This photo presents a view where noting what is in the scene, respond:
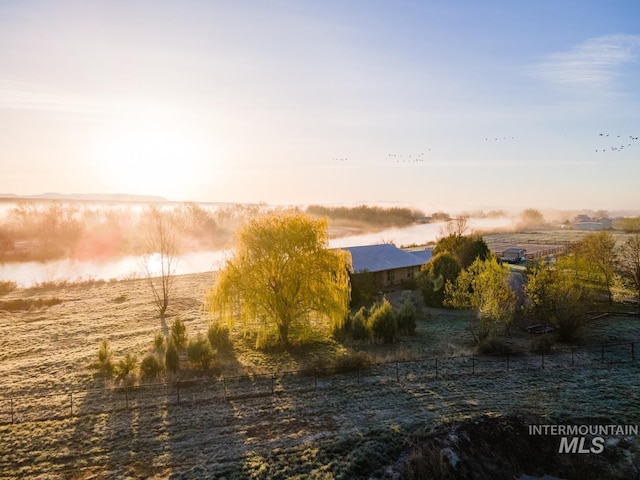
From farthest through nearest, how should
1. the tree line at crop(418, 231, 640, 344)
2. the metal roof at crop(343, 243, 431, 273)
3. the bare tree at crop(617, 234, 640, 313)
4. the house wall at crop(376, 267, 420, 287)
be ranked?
Answer: the house wall at crop(376, 267, 420, 287), the metal roof at crop(343, 243, 431, 273), the bare tree at crop(617, 234, 640, 313), the tree line at crop(418, 231, 640, 344)

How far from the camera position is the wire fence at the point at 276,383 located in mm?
19703

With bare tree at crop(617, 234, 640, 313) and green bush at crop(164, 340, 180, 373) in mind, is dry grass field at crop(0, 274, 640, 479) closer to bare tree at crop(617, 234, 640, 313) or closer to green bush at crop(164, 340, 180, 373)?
green bush at crop(164, 340, 180, 373)

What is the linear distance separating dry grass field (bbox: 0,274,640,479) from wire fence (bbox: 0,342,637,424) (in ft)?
0.34

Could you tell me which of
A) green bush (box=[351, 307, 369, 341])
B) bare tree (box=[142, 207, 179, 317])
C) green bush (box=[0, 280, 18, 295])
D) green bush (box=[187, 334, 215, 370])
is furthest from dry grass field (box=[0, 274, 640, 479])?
green bush (box=[0, 280, 18, 295])

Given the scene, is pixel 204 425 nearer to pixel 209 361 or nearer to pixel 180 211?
pixel 209 361

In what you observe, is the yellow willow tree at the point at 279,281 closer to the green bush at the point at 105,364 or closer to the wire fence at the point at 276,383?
the wire fence at the point at 276,383

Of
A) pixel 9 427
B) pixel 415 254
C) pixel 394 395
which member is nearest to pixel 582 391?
pixel 394 395

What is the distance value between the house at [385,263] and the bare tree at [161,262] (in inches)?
707

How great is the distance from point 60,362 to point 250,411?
14235 mm

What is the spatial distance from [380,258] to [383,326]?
59.4 ft

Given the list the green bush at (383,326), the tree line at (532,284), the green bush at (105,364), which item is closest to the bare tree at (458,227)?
the tree line at (532,284)

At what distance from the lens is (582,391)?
20.1 metres

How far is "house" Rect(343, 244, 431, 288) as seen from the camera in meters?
44.9

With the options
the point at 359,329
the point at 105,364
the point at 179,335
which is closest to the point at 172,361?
the point at 105,364
